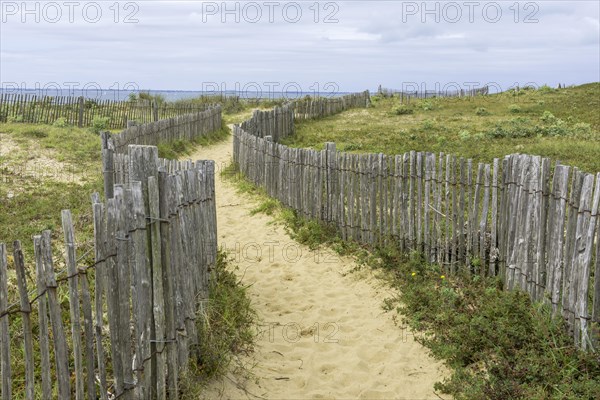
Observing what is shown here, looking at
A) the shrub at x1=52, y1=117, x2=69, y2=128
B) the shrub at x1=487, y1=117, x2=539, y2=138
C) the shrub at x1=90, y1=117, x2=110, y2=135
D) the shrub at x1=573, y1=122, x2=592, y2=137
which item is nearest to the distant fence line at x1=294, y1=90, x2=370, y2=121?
the shrub at x1=90, y1=117, x2=110, y2=135

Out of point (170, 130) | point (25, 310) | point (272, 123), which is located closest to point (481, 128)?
point (272, 123)

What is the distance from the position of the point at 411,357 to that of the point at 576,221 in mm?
2040

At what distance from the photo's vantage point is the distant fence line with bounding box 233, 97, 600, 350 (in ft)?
17.7

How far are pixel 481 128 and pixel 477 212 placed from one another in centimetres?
1337

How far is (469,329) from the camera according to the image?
5.93 metres

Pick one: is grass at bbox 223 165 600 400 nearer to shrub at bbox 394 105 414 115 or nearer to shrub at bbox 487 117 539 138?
shrub at bbox 487 117 539 138

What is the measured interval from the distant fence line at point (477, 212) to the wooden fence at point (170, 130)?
3309mm

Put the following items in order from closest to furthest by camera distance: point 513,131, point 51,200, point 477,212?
1. point 477,212
2. point 51,200
3. point 513,131

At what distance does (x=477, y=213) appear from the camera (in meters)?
7.27

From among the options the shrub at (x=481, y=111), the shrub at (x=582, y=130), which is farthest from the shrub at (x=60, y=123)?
the shrub at (x=582, y=130)

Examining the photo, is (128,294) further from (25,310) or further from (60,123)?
(60,123)

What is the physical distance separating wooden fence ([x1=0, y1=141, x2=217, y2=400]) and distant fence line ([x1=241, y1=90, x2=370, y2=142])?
35.7ft

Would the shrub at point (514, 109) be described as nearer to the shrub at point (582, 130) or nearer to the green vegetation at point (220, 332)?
the shrub at point (582, 130)

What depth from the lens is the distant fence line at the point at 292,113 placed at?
1772 centimetres
